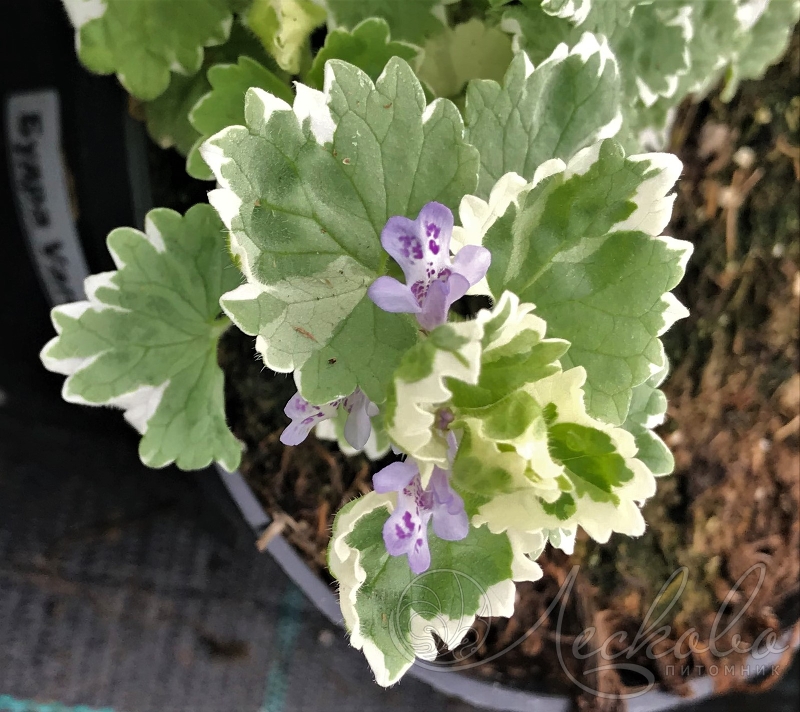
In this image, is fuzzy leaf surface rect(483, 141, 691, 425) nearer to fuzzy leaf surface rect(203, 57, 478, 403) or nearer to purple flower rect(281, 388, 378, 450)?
fuzzy leaf surface rect(203, 57, 478, 403)

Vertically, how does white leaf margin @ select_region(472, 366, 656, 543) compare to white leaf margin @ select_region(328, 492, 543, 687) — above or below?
above

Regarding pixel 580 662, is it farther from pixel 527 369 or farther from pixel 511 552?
pixel 527 369

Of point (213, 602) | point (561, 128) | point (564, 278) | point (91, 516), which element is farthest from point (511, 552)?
point (91, 516)

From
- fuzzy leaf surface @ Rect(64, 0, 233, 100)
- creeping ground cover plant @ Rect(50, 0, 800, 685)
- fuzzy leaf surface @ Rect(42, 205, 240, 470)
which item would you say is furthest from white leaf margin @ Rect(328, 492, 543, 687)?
fuzzy leaf surface @ Rect(64, 0, 233, 100)

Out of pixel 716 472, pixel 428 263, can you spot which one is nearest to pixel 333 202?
pixel 428 263

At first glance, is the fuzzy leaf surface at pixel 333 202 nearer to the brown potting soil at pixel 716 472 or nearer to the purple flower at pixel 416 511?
the purple flower at pixel 416 511

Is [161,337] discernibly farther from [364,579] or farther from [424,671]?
[424,671]

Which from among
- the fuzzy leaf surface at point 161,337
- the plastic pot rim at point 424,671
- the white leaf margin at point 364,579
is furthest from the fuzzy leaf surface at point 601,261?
the plastic pot rim at point 424,671
